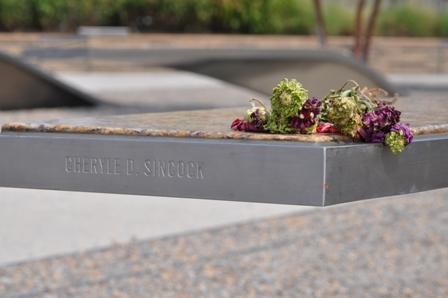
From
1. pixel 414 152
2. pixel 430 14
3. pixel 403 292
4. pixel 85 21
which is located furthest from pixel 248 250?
pixel 430 14

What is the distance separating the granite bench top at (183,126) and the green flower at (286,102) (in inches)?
2.4

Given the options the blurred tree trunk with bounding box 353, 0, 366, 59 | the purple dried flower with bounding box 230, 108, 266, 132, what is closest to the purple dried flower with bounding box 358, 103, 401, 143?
the purple dried flower with bounding box 230, 108, 266, 132

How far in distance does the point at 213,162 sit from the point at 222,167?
3cm

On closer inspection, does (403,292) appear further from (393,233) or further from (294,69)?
(294,69)

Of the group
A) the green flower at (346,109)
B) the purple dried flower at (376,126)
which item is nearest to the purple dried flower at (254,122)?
the green flower at (346,109)

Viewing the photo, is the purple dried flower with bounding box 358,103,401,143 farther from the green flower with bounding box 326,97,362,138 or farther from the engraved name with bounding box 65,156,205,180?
the engraved name with bounding box 65,156,205,180

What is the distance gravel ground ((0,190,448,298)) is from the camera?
5582mm

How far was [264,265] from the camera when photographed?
604cm

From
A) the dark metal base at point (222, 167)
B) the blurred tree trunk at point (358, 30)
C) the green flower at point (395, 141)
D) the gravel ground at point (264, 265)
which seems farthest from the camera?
the blurred tree trunk at point (358, 30)

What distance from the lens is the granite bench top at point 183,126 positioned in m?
2.69

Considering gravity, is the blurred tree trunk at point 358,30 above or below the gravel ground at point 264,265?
above

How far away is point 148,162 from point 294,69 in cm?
1064

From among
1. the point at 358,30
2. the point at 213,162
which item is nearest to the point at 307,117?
the point at 213,162

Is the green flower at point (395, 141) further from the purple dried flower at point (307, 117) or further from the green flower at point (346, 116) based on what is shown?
the purple dried flower at point (307, 117)
